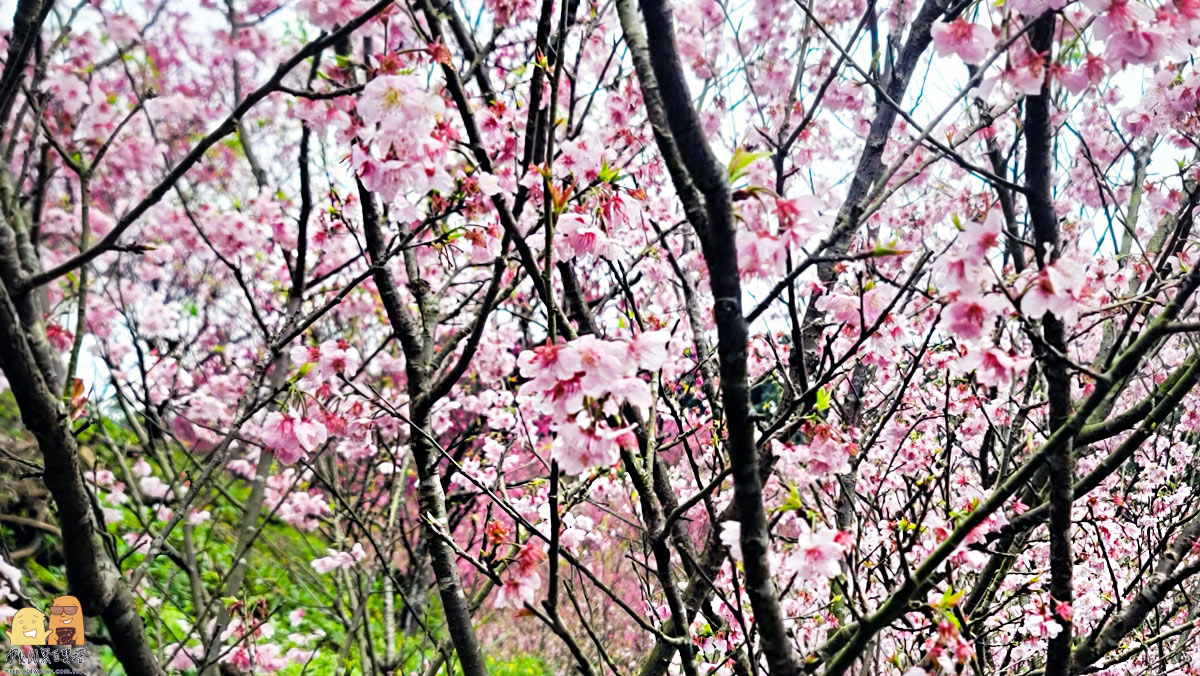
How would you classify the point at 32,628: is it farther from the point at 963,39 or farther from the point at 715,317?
the point at 963,39

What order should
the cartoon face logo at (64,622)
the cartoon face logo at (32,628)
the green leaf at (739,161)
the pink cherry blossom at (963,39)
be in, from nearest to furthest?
the green leaf at (739,161)
the pink cherry blossom at (963,39)
the cartoon face logo at (64,622)
the cartoon face logo at (32,628)

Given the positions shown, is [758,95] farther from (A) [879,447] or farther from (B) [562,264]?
(B) [562,264]

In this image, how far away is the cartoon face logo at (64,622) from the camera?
2.70m

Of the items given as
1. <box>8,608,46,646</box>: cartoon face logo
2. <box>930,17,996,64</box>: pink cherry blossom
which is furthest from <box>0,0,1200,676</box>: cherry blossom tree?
<box>8,608,46,646</box>: cartoon face logo

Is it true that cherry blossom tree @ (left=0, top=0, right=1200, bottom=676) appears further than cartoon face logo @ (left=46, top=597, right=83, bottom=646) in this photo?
No

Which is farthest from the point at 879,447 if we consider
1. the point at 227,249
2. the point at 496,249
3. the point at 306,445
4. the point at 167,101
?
the point at 167,101

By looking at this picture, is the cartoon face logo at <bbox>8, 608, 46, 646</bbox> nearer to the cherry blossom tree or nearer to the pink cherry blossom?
the cherry blossom tree

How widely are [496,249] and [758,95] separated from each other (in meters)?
2.57

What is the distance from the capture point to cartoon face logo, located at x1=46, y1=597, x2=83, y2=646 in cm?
270

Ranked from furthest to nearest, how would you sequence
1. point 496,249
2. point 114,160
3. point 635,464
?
point 114,160 < point 496,249 < point 635,464

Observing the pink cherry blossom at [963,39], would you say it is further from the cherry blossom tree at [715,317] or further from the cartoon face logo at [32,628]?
the cartoon face logo at [32,628]

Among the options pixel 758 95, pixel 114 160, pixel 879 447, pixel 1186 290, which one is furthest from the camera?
→ pixel 114 160

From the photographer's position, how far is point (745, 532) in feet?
4.63

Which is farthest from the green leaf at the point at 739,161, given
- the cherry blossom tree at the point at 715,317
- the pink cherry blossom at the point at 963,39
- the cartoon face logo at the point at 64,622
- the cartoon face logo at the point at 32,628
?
the cartoon face logo at the point at 32,628
